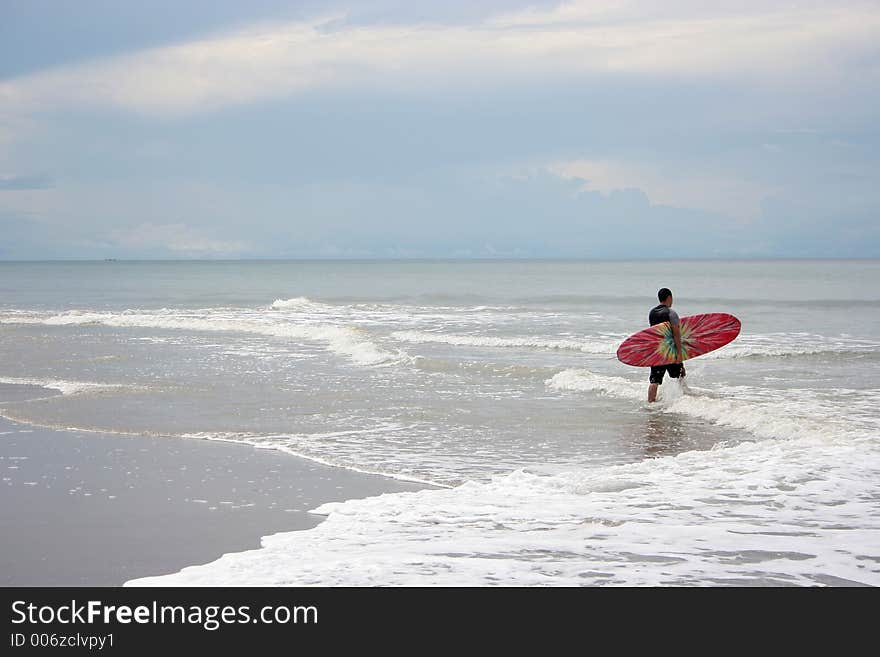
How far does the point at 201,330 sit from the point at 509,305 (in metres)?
19.8

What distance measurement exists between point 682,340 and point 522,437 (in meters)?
3.99

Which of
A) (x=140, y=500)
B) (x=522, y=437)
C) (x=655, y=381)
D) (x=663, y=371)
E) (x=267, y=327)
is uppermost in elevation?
(x=267, y=327)

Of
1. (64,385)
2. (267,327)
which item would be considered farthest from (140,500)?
(267,327)

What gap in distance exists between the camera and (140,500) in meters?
7.55

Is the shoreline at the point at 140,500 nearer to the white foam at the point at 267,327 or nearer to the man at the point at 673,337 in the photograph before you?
the man at the point at 673,337

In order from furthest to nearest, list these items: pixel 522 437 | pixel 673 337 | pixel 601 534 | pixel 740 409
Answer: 1. pixel 673 337
2. pixel 740 409
3. pixel 522 437
4. pixel 601 534

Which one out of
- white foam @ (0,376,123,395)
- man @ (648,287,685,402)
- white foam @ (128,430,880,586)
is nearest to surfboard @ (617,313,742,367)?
man @ (648,287,685,402)

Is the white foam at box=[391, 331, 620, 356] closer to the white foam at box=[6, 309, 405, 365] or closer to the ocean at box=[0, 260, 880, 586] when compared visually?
the ocean at box=[0, 260, 880, 586]

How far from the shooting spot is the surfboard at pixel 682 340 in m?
13.5

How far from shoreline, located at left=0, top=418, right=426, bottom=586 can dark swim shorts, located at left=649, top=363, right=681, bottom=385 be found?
6.29m

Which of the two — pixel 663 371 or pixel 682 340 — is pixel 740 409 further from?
pixel 682 340

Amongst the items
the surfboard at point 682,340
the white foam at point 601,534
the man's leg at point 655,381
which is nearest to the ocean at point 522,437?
the white foam at point 601,534

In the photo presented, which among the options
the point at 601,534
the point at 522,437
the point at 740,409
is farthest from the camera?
the point at 740,409
